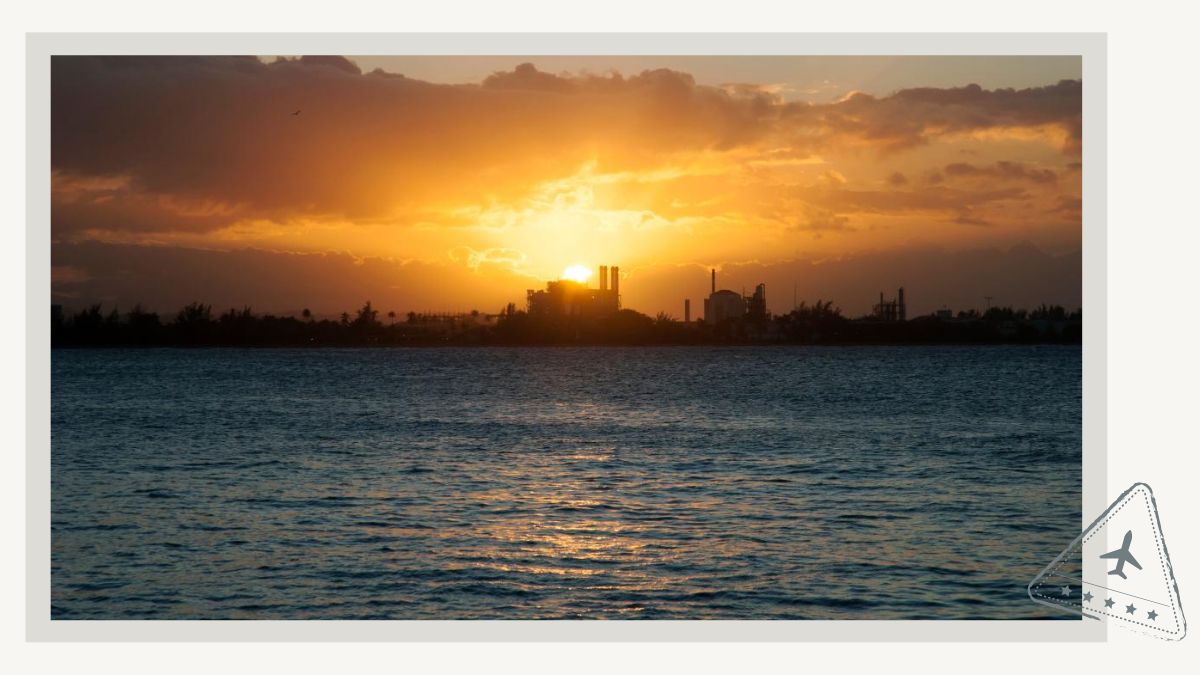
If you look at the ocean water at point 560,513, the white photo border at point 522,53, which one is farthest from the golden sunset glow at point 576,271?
the white photo border at point 522,53

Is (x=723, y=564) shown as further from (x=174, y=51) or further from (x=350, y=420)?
(x=350, y=420)

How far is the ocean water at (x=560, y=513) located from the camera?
40.0 ft

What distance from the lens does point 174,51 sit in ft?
29.9

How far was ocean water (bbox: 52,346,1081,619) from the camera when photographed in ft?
40.0

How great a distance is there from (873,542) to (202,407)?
32.9 metres

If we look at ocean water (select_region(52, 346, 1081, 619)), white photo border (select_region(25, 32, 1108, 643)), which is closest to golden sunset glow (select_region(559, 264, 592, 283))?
ocean water (select_region(52, 346, 1081, 619))
